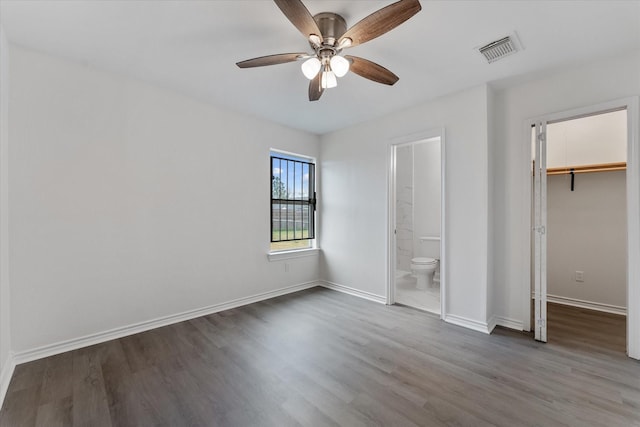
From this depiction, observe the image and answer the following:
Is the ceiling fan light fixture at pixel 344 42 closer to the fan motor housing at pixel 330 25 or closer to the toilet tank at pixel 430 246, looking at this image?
the fan motor housing at pixel 330 25

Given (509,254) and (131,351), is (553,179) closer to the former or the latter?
(509,254)

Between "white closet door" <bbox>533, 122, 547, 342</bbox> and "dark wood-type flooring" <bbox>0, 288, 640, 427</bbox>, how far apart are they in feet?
1.23

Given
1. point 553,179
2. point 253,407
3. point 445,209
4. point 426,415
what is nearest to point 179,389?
point 253,407

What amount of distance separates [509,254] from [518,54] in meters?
1.92

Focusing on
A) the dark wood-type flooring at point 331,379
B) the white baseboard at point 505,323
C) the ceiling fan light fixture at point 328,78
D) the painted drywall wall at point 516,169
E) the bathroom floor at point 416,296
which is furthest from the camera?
the bathroom floor at point 416,296

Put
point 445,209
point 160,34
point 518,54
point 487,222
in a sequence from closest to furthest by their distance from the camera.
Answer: point 160,34, point 518,54, point 487,222, point 445,209

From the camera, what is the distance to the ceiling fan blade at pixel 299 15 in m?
1.40

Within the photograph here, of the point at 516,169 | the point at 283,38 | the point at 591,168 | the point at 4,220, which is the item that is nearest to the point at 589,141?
the point at 591,168

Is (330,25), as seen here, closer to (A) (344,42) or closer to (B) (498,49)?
(A) (344,42)

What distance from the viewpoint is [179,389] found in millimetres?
1853

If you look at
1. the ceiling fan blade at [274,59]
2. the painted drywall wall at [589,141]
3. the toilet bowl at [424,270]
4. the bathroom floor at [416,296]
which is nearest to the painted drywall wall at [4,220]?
the ceiling fan blade at [274,59]

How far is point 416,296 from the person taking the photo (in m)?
3.85

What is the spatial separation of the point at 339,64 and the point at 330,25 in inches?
10.6

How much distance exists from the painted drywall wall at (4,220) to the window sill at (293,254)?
2.43 metres
